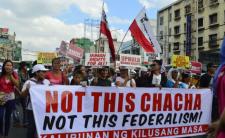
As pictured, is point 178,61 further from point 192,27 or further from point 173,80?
point 192,27

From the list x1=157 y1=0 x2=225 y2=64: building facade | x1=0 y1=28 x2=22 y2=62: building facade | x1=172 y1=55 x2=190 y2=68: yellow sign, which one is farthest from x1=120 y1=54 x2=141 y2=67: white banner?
x1=0 y1=28 x2=22 y2=62: building facade

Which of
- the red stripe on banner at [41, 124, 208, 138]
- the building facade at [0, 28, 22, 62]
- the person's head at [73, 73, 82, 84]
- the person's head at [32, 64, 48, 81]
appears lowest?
the red stripe on banner at [41, 124, 208, 138]

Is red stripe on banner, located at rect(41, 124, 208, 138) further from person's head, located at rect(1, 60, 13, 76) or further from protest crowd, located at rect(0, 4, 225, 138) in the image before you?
person's head, located at rect(1, 60, 13, 76)

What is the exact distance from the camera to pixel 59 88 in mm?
6793

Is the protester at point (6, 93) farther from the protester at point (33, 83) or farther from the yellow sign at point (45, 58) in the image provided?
the yellow sign at point (45, 58)

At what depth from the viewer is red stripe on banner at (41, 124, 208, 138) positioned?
22.3 ft

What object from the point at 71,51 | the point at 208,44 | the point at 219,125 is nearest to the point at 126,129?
the point at 219,125

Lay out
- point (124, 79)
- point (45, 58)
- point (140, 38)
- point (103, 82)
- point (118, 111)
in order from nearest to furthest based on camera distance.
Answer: point (118, 111) < point (103, 82) < point (124, 79) < point (140, 38) < point (45, 58)

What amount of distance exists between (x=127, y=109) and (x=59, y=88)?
121cm

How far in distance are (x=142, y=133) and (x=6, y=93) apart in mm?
2710

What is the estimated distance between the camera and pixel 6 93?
8.78 metres

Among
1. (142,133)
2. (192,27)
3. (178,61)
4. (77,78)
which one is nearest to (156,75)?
(77,78)

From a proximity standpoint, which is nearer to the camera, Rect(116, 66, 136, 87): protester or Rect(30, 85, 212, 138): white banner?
Rect(30, 85, 212, 138): white banner

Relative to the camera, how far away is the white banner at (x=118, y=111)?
6.63 metres
